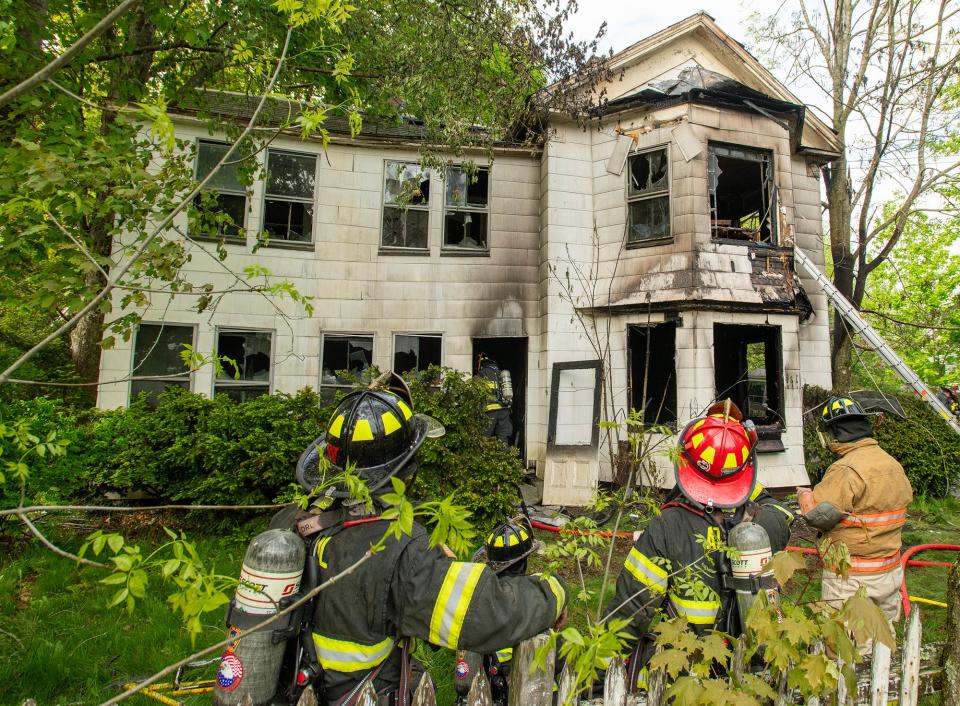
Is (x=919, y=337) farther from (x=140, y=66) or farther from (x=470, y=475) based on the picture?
(x=140, y=66)

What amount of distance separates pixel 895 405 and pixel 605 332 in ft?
16.3

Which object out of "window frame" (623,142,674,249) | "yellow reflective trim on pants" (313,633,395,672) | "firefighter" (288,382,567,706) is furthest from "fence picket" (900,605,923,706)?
"window frame" (623,142,674,249)

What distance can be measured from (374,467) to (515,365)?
29.8 ft

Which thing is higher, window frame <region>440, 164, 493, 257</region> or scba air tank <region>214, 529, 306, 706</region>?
window frame <region>440, 164, 493, 257</region>

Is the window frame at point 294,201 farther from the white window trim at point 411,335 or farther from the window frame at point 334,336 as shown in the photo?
the white window trim at point 411,335

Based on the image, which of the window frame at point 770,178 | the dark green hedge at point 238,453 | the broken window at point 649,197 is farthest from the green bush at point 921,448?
the dark green hedge at point 238,453

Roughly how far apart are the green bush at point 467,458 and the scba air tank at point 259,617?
4.22 metres

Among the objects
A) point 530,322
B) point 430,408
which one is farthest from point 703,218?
point 430,408

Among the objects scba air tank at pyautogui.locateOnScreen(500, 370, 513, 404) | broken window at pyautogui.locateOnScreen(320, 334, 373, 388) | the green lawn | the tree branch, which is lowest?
the green lawn

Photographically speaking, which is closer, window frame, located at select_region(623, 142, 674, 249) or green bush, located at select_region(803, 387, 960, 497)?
green bush, located at select_region(803, 387, 960, 497)

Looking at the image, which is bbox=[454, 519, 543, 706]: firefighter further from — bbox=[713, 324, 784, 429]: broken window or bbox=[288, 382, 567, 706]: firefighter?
bbox=[713, 324, 784, 429]: broken window

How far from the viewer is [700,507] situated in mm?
2576

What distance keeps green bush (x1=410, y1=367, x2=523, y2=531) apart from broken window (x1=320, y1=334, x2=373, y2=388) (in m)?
3.39

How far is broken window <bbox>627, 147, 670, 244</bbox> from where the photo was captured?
934cm
